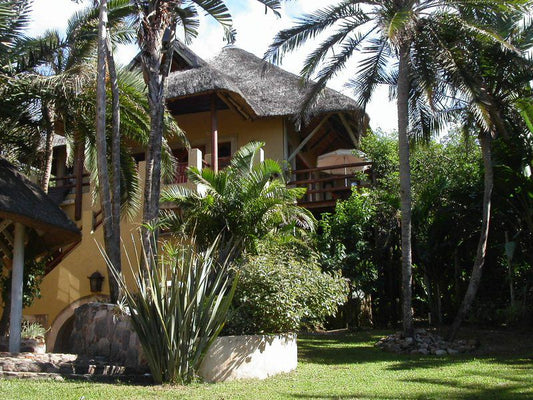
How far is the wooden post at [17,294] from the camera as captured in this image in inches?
354

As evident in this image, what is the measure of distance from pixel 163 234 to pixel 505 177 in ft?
25.2

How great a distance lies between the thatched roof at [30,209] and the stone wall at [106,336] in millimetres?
1448

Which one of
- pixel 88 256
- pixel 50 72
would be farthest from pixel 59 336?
pixel 50 72

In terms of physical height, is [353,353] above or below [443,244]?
below

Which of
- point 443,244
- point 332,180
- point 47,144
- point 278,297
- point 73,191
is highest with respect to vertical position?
point 332,180

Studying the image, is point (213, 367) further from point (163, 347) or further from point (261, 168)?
point (261, 168)

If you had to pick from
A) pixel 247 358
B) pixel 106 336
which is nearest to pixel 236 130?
pixel 106 336

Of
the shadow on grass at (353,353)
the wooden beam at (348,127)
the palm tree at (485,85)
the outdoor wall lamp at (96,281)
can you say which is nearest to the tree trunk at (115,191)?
the shadow on grass at (353,353)

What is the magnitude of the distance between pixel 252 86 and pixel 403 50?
289 inches

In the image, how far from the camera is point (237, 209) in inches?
406

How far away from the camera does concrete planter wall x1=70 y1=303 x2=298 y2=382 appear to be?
7863 millimetres

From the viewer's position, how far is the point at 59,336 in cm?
1394

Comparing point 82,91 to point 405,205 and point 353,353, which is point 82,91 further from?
point 353,353

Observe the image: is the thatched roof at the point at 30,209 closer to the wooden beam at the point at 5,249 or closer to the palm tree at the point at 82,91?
the wooden beam at the point at 5,249
